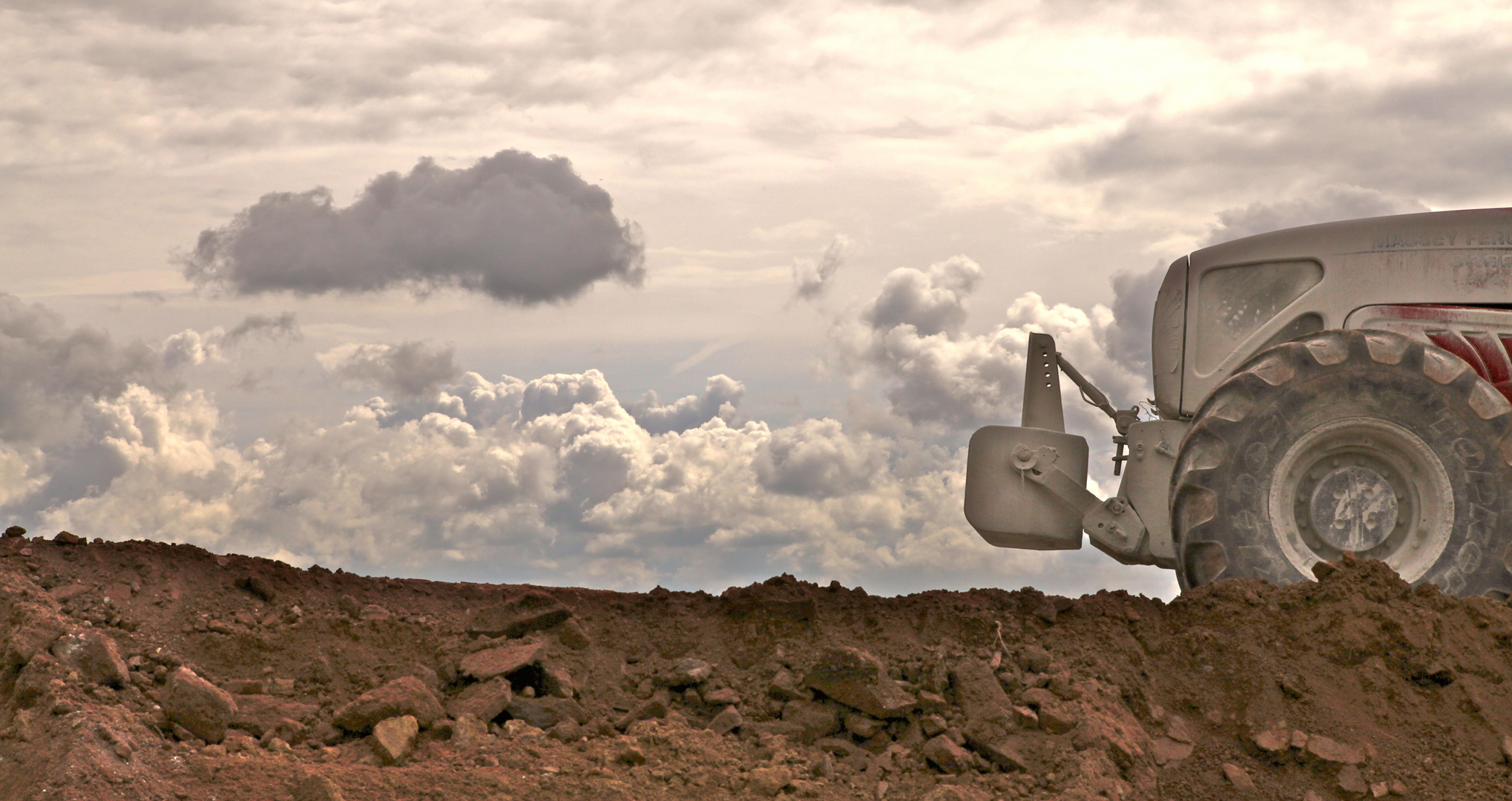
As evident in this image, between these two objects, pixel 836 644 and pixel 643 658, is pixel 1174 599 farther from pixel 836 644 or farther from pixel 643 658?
pixel 643 658

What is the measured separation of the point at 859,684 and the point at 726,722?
27.8 inches

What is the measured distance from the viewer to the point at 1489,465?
7484 millimetres

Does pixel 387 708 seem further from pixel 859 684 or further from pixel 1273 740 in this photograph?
pixel 1273 740

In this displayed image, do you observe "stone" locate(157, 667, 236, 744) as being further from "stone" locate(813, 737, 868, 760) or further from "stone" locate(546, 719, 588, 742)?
"stone" locate(813, 737, 868, 760)

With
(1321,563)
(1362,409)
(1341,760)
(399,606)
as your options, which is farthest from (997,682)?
(399,606)

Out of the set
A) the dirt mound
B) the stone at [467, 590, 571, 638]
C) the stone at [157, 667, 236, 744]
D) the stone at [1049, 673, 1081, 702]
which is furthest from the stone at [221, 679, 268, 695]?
the stone at [1049, 673, 1081, 702]

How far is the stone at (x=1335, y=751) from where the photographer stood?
20.6ft

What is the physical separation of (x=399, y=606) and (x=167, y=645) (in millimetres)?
1392

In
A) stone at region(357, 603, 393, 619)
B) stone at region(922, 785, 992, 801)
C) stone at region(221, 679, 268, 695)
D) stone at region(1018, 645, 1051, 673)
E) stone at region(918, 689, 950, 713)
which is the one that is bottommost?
stone at region(922, 785, 992, 801)

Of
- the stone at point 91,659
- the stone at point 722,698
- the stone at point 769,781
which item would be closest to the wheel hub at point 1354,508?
the stone at point 722,698

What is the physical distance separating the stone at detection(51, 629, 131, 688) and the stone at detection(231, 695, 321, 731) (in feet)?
1.93

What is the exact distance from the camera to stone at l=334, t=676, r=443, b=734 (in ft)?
19.9

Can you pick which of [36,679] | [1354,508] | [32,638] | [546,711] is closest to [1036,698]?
[546,711]

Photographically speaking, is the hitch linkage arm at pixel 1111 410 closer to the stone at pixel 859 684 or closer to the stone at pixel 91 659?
the stone at pixel 859 684
